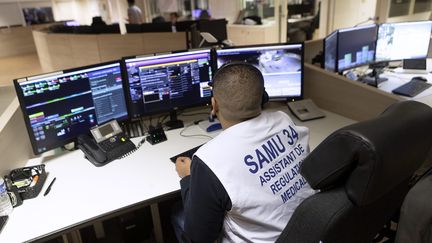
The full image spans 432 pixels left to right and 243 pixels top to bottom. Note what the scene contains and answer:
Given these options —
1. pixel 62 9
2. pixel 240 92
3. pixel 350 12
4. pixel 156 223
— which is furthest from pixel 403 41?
pixel 62 9

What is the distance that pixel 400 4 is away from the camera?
482 cm

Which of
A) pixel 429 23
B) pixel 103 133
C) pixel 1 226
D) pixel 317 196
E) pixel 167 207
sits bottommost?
pixel 167 207

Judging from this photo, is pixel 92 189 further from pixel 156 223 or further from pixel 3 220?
pixel 156 223

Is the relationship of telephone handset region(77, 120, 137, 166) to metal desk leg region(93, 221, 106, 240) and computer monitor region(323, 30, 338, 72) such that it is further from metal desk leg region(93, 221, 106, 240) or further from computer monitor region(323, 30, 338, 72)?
computer monitor region(323, 30, 338, 72)

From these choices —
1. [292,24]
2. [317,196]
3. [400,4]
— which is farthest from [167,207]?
[292,24]

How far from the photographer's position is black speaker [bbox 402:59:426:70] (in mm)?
3031

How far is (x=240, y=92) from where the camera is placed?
1.19m

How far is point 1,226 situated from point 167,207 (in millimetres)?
1097

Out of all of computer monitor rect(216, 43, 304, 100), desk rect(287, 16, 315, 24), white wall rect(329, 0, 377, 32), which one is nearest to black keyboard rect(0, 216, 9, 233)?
computer monitor rect(216, 43, 304, 100)

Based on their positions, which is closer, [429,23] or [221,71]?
[221,71]

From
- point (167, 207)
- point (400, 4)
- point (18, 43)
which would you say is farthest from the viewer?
point (18, 43)

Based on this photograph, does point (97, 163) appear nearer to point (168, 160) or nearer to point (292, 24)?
point (168, 160)

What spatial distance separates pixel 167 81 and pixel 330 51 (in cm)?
130

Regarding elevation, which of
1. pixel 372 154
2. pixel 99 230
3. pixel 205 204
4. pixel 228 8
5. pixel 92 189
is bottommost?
pixel 99 230
